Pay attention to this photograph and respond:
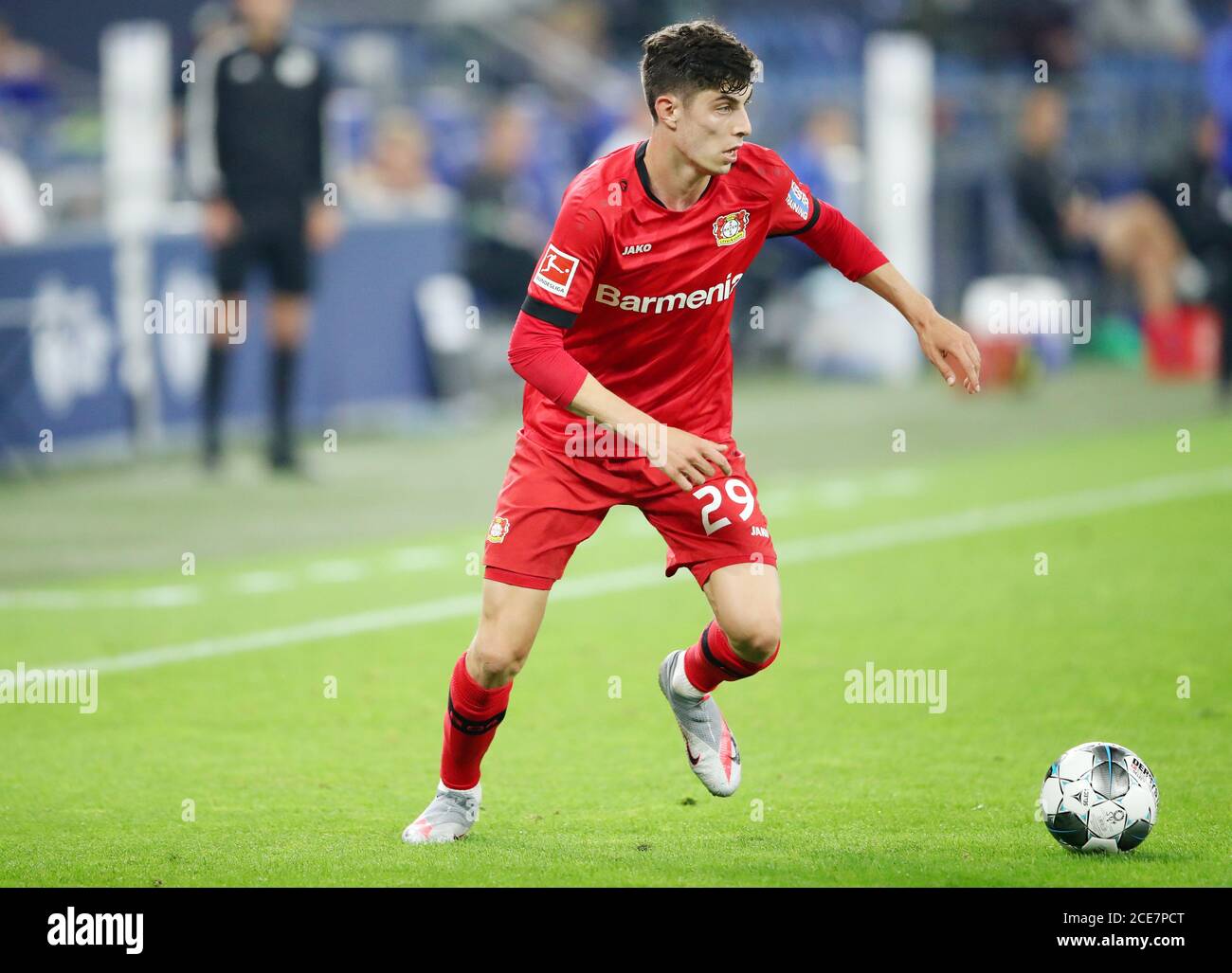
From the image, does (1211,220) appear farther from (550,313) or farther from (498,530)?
(550,313)

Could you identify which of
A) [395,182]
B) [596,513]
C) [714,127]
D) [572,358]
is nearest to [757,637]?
[596,513]

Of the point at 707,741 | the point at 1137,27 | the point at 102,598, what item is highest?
the point at 1137,27

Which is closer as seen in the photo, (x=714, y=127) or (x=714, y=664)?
(x=714, y=127)

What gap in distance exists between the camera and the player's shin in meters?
6.21

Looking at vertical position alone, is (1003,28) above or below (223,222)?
above

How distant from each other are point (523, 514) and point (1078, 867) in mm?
1812

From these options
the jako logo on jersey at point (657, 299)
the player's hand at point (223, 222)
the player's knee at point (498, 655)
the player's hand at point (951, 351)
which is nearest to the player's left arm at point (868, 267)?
the player's hand at point (951, 351)

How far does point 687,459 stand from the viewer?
551 centimetres

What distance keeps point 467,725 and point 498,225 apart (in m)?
12.3

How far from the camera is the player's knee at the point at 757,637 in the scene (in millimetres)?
6008

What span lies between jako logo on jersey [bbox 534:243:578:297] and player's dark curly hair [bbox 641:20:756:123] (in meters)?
0.53

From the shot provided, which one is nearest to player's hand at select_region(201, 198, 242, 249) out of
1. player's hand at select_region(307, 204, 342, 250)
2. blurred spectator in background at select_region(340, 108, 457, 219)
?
player's hand at select_region(307, 204, 342, 250)
